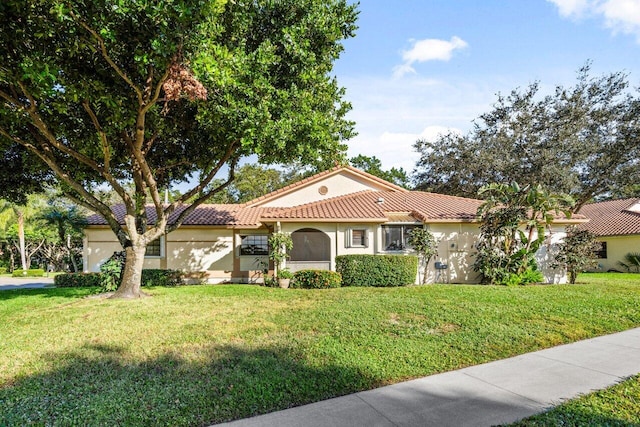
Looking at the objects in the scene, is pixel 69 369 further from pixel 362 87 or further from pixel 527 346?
pixel 362 87

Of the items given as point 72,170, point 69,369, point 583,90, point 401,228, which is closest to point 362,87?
point 401,228

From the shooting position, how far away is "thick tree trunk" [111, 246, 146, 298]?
1162 cm

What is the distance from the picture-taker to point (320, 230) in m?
16.3

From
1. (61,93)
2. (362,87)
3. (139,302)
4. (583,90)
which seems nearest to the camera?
(61,93)

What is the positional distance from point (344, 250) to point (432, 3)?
31.8ft

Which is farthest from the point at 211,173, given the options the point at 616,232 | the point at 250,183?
the point at 616,232

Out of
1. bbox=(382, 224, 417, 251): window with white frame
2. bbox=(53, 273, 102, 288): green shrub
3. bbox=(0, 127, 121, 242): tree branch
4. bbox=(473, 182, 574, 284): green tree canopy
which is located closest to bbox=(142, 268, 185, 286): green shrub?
bbox=(53, 273, 102, 288): green shrub

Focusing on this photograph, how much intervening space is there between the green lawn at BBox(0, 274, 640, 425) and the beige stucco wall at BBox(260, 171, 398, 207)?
9.68 metres

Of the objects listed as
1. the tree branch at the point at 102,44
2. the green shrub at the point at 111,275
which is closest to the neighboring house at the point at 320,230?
the green shrub at the point at 111,275

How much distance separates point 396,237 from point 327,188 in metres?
5.85

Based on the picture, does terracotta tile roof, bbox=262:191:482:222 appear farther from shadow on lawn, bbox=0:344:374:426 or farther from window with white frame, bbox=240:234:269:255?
shadow on lawn, bbox=0:344:374:426

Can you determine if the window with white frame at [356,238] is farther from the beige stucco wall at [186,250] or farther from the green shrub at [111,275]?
the green shrub at [111,275]

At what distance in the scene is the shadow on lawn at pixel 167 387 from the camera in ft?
13.5

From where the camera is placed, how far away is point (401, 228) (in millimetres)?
16531
